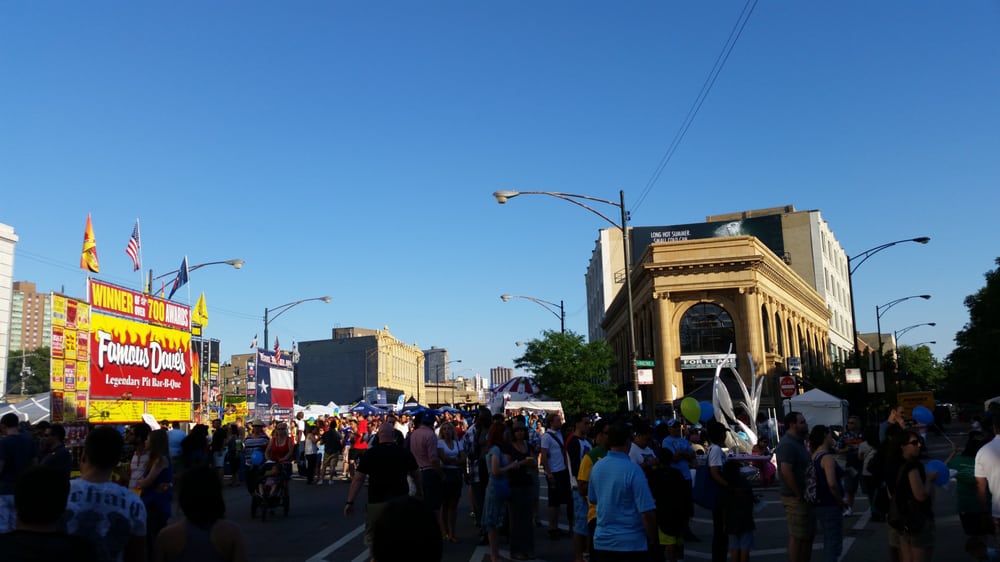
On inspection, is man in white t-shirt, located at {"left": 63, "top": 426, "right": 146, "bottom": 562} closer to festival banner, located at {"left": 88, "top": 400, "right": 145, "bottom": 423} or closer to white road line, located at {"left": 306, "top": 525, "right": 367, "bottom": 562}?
white road line, located at {"left": 306, "top": 525, "right": 367, "bottom": 562}

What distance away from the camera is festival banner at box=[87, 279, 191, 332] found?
2416cm

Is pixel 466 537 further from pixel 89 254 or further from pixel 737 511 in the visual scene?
pixel 89 254

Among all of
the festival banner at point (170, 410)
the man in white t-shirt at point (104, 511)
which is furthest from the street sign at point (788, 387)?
the man in white t-shirt at point (104, 511)

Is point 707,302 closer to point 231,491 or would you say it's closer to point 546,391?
point 546,391

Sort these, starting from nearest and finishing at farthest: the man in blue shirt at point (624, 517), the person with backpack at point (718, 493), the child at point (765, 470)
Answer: the man in blue shirt at point (624, 517)
the person with backpack at point (718, 493)
the child at point (765, 470)

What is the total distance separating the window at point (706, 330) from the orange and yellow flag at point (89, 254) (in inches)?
1364

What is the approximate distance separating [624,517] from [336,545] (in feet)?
22.6

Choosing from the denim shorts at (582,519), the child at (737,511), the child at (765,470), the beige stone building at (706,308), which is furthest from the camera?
the beige stone building at (706,308)

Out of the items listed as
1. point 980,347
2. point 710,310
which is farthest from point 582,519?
point 980,347

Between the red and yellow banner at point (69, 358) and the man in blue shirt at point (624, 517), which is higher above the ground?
the red and yellow banner at point (69, 358)

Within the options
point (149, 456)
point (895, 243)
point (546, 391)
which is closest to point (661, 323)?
point (546, 391)

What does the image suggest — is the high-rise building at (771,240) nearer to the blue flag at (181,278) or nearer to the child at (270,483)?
the blue flag at (181,278)

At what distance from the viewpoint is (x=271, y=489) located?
15.1 meters

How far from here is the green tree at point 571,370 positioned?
4444cm
